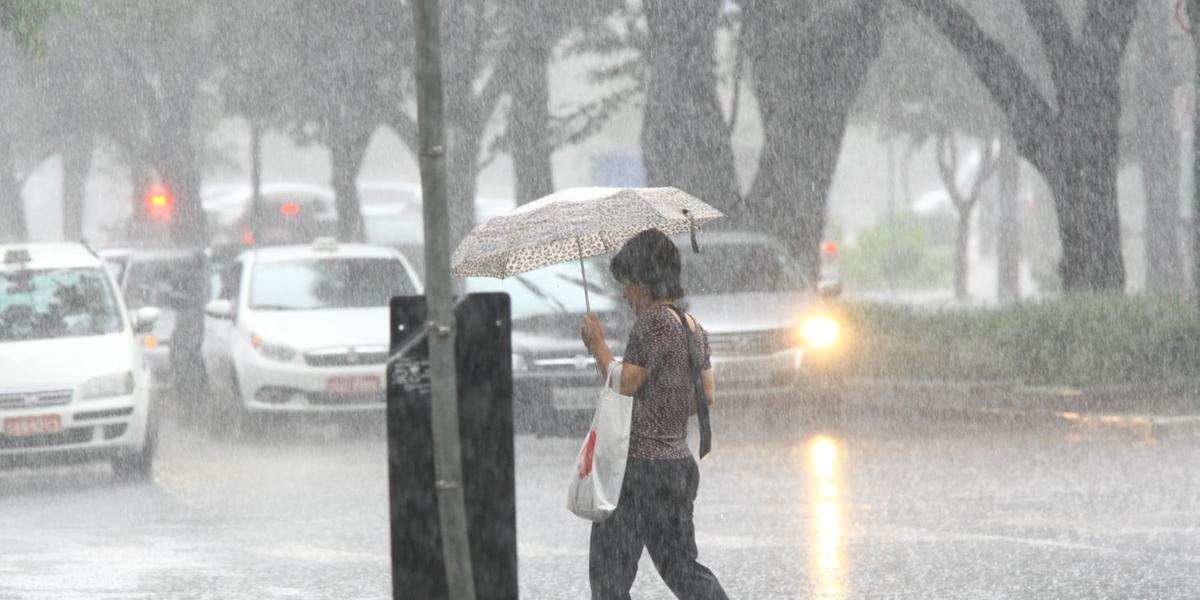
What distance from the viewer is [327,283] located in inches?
687

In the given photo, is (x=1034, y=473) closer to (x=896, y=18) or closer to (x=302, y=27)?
(x=896, y=18)

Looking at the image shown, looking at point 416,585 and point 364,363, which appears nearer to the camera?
point 416,585

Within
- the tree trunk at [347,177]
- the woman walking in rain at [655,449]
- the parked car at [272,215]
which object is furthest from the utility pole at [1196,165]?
the parked car at [272,215]

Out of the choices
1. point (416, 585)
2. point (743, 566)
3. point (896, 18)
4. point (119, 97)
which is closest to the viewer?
point (416, 585)

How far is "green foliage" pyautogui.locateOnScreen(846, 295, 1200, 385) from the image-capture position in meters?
16.7

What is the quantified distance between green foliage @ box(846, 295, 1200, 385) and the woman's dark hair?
10.3 meters

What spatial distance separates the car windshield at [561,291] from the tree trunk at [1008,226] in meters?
21.7

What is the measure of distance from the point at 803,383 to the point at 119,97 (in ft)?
90.9

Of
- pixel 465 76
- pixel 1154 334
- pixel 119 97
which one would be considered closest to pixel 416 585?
pixel 1154 334

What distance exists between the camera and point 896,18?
2522 cm

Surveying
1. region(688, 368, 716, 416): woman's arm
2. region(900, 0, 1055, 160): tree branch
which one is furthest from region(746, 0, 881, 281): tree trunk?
region(688, 368, 716, 416): woman's arm

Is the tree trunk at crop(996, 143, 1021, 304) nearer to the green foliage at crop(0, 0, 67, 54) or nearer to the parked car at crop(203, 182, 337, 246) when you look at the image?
the parked car at crop(203, 182, 337, 246)

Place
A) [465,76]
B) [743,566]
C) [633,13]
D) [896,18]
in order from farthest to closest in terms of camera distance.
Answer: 1. [465,76]
2. [633,13]
3. [896,18]
4. [743,566]

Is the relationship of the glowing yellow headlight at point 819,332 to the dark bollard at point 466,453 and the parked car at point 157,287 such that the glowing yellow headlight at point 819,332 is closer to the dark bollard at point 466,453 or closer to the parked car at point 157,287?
the parked car at point 157,287
